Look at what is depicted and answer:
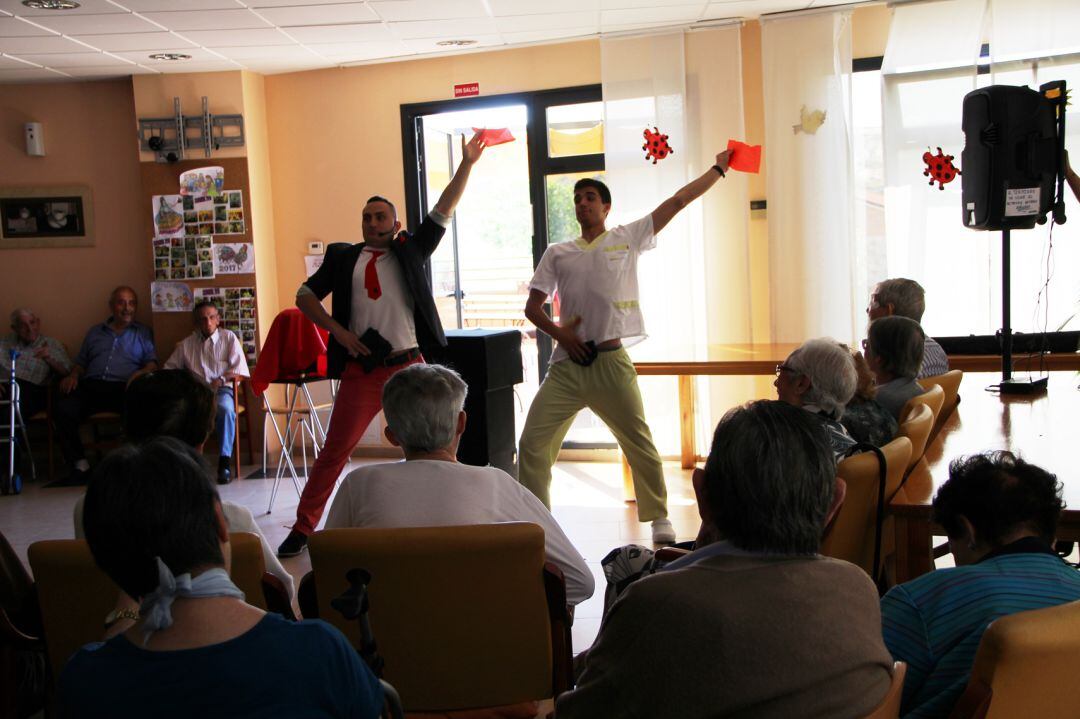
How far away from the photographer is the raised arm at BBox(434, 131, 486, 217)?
14.1 feet

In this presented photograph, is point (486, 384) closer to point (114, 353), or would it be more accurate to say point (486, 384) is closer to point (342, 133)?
point (342, 133)

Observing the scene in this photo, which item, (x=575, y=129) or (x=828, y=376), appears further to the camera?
(x=575, y=129)

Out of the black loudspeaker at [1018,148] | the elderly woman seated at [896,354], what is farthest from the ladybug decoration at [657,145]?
the elderly woman seated at [896,354]

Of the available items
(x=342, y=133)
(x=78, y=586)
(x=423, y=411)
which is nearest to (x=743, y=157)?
(x=423, y=411)

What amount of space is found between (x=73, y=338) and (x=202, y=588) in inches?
279

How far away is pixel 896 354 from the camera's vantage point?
3180 millimetres

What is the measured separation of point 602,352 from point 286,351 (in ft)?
7.62

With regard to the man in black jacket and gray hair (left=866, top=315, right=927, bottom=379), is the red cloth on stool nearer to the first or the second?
the man in black jacket

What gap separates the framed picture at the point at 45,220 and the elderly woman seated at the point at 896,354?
6329 millimetres

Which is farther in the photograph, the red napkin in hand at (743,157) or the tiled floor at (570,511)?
the tiled floor at (570,511)

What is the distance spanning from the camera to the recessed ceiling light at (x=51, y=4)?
16.2 feet

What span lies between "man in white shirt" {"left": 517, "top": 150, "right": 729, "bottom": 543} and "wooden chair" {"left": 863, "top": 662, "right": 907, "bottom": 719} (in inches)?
121

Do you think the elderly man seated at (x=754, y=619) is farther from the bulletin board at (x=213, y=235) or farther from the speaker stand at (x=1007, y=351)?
the bulletin board at (x=213, y=235)

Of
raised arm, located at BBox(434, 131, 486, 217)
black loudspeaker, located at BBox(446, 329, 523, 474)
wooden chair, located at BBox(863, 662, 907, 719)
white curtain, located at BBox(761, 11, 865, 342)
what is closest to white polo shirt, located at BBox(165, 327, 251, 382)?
black loudspeaker, located at BBox(446, 329, 523, 474)
